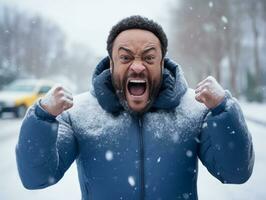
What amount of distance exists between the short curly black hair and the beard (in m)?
0.16

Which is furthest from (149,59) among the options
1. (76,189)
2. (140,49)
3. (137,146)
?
(76,189)

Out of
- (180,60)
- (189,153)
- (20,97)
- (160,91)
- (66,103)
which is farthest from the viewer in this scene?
(180,60)

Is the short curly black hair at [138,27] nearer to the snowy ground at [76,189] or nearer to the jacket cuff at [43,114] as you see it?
the jacket cuff at [43,114]

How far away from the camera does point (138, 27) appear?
2545 millimetres

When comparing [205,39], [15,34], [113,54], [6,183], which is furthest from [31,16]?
[113,54]

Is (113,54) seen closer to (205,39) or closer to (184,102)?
(184,102)

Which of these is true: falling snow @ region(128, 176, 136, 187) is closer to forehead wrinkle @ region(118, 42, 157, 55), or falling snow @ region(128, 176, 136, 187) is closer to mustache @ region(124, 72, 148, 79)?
mustache @ region(124, 72, 148, 79)

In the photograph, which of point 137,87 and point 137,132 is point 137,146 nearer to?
point 137,132

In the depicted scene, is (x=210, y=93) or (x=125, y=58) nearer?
(x=210, y=93)

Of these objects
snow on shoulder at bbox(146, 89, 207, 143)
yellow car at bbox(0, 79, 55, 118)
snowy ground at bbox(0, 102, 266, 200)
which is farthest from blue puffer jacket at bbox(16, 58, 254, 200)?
yellow car at bbox(0, 79, 55, 118)

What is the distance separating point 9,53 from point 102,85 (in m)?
52.8

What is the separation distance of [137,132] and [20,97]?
66.3 feet

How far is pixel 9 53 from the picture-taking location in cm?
5350

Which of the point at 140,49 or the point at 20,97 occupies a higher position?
the point at 140,49
